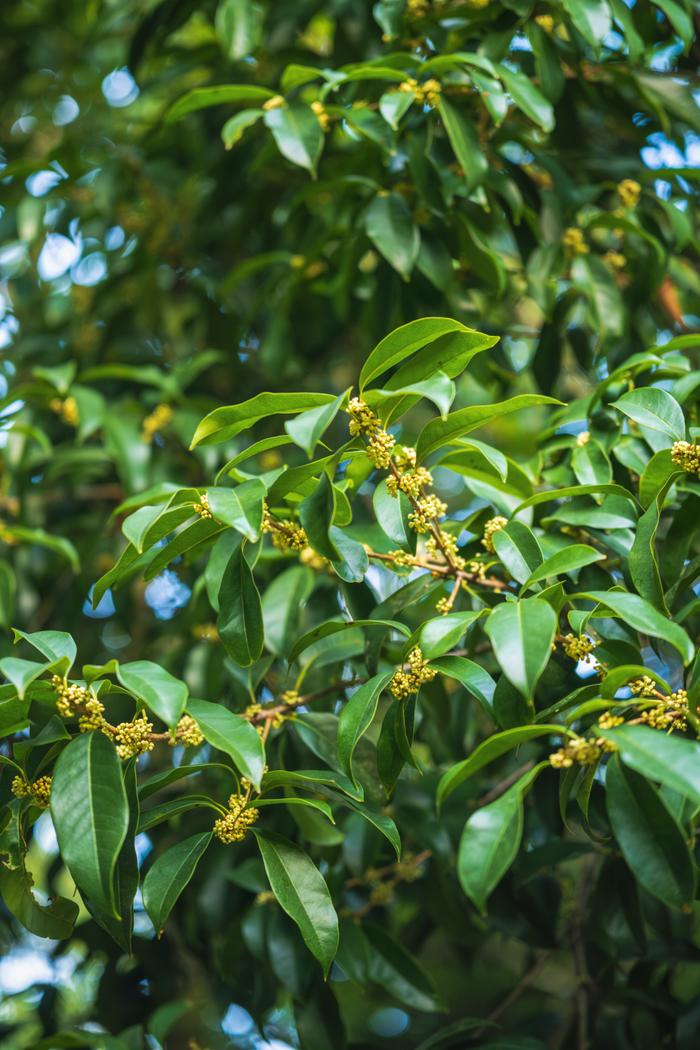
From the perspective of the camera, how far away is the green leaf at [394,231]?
4.59 feet

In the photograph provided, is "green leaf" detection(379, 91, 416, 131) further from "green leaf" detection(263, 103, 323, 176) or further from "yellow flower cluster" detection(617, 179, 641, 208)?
"yellow flower cluster" detection(617, 179, 641, 208)

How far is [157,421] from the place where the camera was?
189 centimetres

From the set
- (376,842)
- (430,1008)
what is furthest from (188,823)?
(430,1008)

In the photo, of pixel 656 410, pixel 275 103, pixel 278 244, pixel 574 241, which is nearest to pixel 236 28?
pixel 275 103

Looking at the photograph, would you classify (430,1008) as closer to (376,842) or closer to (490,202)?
(376,842)

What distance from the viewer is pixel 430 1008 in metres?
1.35

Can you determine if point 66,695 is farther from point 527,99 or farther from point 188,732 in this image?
point 527,99

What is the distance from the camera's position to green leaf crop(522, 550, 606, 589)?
94 centimetres

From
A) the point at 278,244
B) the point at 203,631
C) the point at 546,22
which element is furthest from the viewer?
the point at 278,244

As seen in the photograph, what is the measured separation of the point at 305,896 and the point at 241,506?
1.23 ft

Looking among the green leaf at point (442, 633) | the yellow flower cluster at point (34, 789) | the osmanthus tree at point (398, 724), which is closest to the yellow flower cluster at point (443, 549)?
the osmanthus tree at point (398, 724)

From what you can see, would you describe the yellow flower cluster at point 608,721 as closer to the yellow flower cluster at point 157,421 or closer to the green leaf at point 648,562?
the green leaf at point 648,562

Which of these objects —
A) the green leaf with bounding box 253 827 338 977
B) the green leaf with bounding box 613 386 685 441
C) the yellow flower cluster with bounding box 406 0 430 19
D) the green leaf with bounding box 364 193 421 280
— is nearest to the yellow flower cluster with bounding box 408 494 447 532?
the green leaf with bounding box 613 386 685 441

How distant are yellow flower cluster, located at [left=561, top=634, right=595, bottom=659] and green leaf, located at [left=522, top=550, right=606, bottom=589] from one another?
0.22ft
